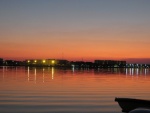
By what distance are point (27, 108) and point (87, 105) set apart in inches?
189

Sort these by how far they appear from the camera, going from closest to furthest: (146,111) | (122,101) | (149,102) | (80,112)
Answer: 1. (146,111)
2. (149,102)
3. (122,101)
4. (80,112)

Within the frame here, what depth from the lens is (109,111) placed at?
A: 20.5 meters

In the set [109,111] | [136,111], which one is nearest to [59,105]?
[109,111]

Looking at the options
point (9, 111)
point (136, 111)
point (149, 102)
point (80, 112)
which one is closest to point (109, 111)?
point (80, 112)

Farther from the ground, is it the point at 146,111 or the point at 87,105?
the point at 146,111

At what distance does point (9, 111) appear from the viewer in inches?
779

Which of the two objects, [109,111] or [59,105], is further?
[59,105]

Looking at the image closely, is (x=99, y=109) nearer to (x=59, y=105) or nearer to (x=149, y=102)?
(x=59, y=105)

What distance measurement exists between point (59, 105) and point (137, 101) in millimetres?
Result: 7890

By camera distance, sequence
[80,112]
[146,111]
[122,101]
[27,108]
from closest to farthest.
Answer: [146,111], [122,101], [80,112], [27,108]

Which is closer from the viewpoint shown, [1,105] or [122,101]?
[122,101]

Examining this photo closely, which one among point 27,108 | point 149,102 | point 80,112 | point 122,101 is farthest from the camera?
point 27,108

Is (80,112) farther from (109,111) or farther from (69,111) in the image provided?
(109,111)

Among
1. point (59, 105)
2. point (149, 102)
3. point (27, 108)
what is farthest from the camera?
point (59, 105)
